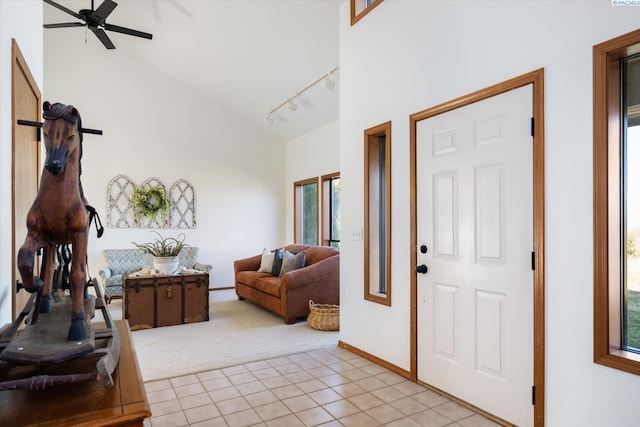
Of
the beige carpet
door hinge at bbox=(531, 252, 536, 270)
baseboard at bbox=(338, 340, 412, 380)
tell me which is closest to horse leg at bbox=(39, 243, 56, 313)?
the beige carpet

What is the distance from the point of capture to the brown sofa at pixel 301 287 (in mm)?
4727

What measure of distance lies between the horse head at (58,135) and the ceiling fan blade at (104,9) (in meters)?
3.45

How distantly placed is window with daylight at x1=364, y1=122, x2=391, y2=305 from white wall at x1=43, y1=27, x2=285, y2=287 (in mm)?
4477

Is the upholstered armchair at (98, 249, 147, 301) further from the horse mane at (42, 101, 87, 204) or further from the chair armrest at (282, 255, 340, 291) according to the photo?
the horse mane at (42, 101, 87, 204)

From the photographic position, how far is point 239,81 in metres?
6.20

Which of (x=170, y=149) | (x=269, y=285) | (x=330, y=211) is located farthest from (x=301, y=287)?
(x=170, y=149)

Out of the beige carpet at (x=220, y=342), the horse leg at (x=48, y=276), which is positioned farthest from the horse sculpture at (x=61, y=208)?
the beige carpet at (x=220, y=342)

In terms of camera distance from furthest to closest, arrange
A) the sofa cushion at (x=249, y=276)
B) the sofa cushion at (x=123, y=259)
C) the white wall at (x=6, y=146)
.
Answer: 1. the sofa cushion at (x=123, y=259)
2. the sofa cushion at (x=249, y=276)
3. the white wall at (x=6, y=146)

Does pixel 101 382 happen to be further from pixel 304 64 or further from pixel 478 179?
pixel 304 64

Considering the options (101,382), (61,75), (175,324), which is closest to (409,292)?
(101,382)

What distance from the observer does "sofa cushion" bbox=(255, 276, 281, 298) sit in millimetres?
4891

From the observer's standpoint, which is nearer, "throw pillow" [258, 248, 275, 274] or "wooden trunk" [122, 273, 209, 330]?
"wooden trunk" [122, 273, 209, 330]

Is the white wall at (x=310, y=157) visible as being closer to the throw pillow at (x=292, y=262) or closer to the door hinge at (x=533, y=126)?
the throw pillow at (x=292, y=262)

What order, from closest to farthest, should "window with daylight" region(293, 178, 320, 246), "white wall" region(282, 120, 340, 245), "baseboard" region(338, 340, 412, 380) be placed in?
"baseboard" region(338, 340, 412, 380)
"white wall" region(282, 120, 340, 245)
"window with daylight" region(293, 178, 320, 246)
